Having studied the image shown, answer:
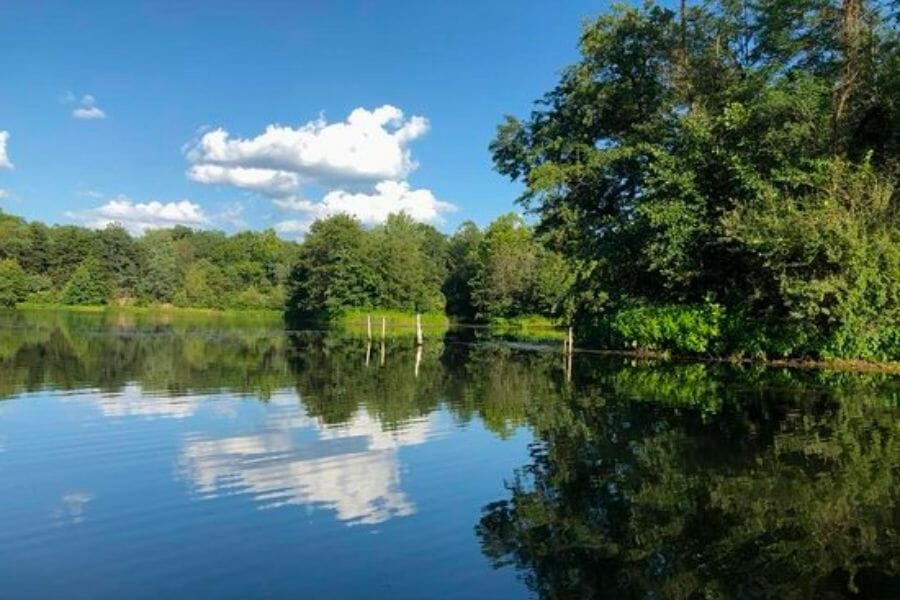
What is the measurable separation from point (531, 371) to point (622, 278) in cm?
1007

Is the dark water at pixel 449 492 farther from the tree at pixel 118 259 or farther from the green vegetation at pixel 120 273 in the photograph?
the tree at pixel 118 259

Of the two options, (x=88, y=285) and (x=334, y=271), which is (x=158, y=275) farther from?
(x=334, y=271)

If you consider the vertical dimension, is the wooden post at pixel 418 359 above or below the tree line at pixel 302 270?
below

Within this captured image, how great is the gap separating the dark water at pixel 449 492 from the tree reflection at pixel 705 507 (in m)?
0.04

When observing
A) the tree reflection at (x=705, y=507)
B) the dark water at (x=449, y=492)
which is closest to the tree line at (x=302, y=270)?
the dark water at (x=449, y=492)

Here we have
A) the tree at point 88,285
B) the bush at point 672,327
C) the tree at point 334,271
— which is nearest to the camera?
the bush at point 672,327

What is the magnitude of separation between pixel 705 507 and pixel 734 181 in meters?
24.0

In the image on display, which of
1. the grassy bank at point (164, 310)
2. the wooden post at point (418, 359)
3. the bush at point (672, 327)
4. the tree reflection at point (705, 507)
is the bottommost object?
the tree reflection at point (705, 507)

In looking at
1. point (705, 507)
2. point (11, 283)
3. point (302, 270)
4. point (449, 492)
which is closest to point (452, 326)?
point (302, 270)

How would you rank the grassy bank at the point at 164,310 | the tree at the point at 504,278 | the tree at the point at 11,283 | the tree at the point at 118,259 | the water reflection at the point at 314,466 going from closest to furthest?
the water reflection at the point at 314,466
the tree at the point at 504,278
the tree at the point at 11,283
the grassy bank at the point at 164,310
the tree at the point at 118,259

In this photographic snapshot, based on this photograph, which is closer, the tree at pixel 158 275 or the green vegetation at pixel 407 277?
the green vegetation at pixel 407 277

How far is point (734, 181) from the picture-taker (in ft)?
101

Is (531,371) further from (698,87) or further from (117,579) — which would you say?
(117,579)

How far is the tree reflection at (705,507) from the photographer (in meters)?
7.16
